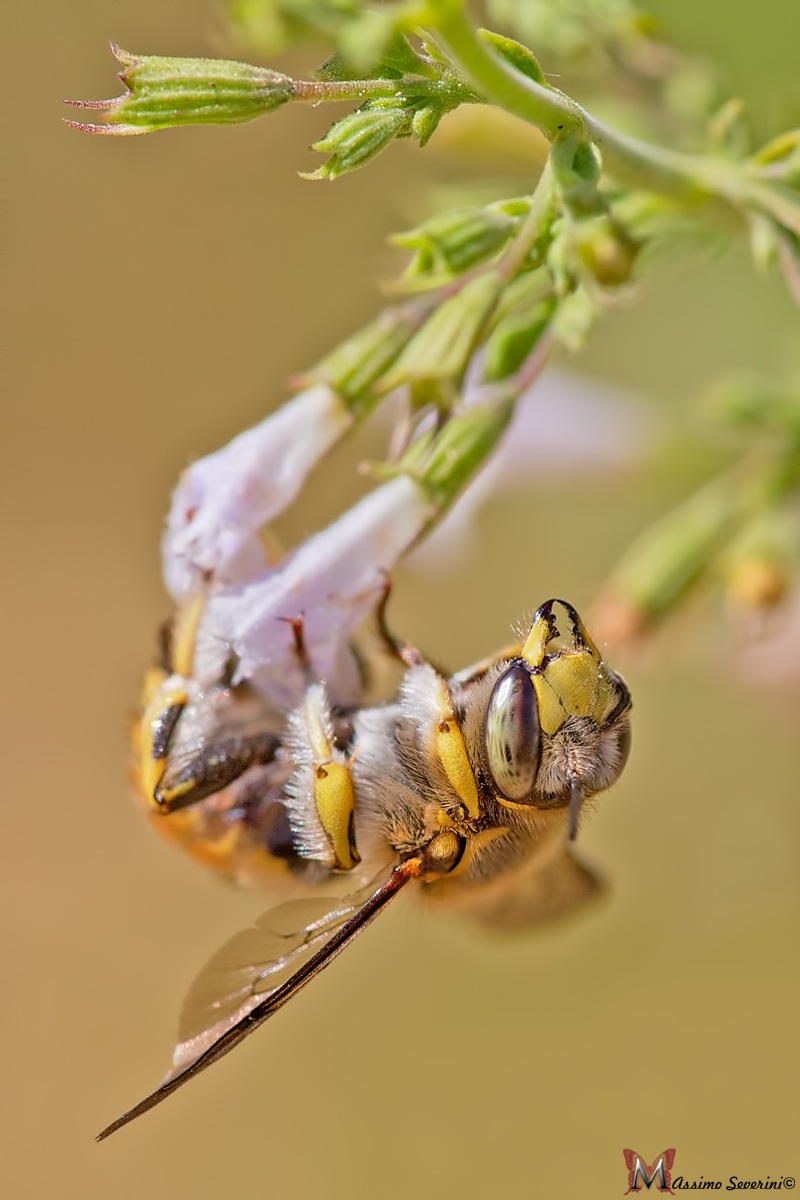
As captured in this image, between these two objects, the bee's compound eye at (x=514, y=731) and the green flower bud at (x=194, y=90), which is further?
the bee's compound eye at (x=514, y=731)

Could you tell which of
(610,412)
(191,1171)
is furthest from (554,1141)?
(610,412)

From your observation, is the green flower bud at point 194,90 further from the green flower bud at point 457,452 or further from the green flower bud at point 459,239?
the green flower bud at point 457,452

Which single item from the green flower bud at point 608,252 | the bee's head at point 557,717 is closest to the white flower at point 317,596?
the bee's head at point 557,717

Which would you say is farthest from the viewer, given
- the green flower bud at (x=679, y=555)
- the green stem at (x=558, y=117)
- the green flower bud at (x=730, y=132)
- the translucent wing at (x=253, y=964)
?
the green flower bud at (x=679, y=555)

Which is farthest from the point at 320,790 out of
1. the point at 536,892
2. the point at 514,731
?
the point at 536,892

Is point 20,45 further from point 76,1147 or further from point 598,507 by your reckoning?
point 76,1147

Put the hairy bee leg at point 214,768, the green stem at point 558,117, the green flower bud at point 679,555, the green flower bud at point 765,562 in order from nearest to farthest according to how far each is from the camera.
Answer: the green stem at point 558,117 < the hairy bee leg at point 214,768 < the green flower bud at point 765,562 < the green flower bud at point 679,555
